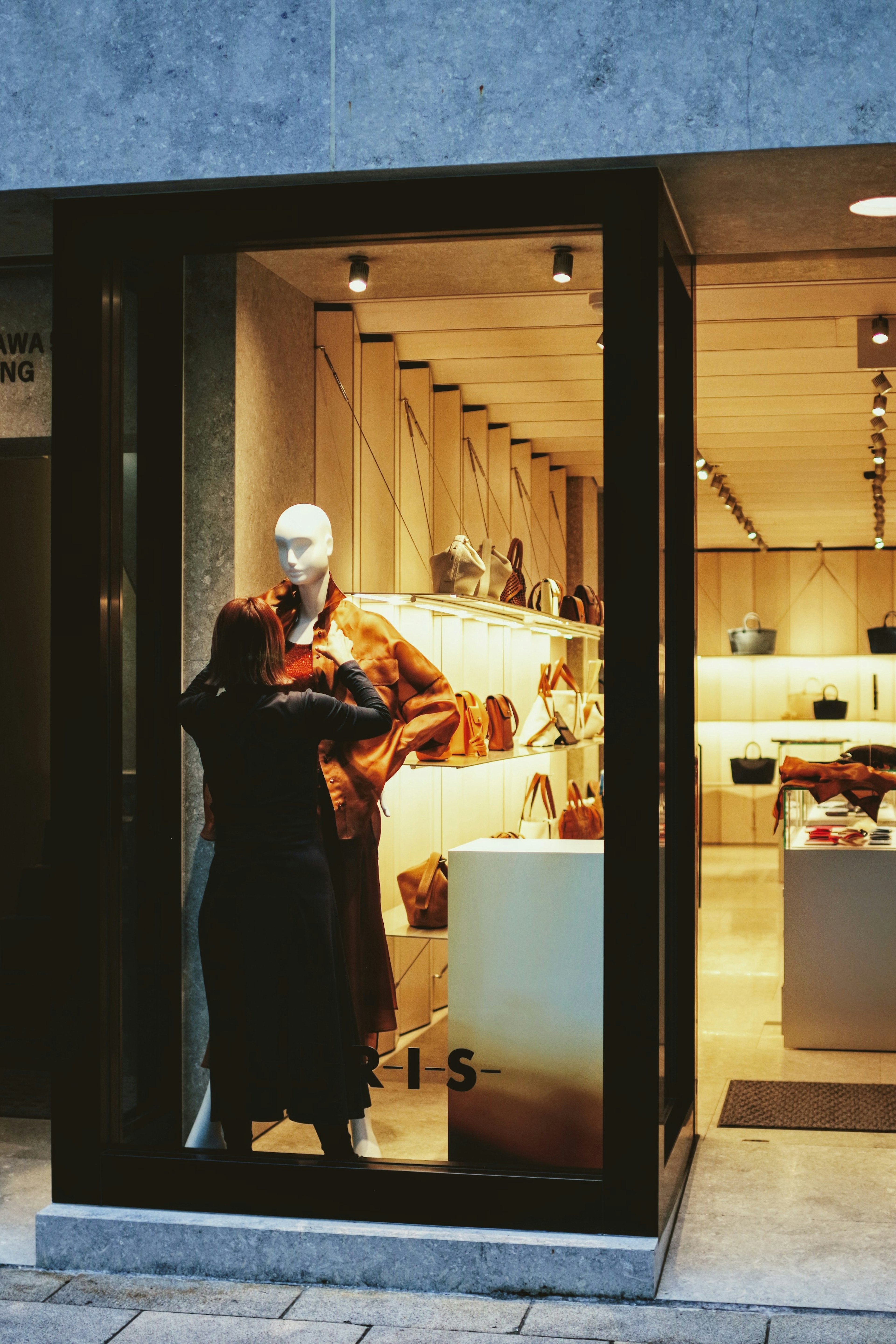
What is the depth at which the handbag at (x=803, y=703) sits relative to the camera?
644 inches

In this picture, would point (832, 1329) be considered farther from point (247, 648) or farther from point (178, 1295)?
point (247, 648)

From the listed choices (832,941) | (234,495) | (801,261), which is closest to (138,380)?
(234,495)

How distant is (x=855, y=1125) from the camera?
16.4ft

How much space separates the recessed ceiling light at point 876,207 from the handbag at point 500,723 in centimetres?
232

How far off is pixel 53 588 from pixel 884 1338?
8.74ft

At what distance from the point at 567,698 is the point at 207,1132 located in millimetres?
2710

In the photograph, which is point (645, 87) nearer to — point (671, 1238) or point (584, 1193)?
point (584, 1193)

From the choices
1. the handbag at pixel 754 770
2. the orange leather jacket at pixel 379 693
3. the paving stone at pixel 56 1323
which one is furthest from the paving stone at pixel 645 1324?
the handbag at pixel 754 770

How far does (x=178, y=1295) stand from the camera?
3555 millimetres

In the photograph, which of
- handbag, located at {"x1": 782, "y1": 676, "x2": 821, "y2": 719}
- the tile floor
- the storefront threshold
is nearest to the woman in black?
the storefront threshold

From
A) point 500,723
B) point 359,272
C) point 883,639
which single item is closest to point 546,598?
point 500,723

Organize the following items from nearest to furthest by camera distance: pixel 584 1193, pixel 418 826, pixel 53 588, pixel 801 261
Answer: pixel 584 1193
pixel 53 588
pixel 801 261
pixel 418 826

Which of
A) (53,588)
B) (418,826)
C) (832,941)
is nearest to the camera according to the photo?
(53,588)

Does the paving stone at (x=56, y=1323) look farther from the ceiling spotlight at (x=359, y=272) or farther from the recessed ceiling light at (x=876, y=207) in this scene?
the recessed ceiling light at (x=876, y=207)
